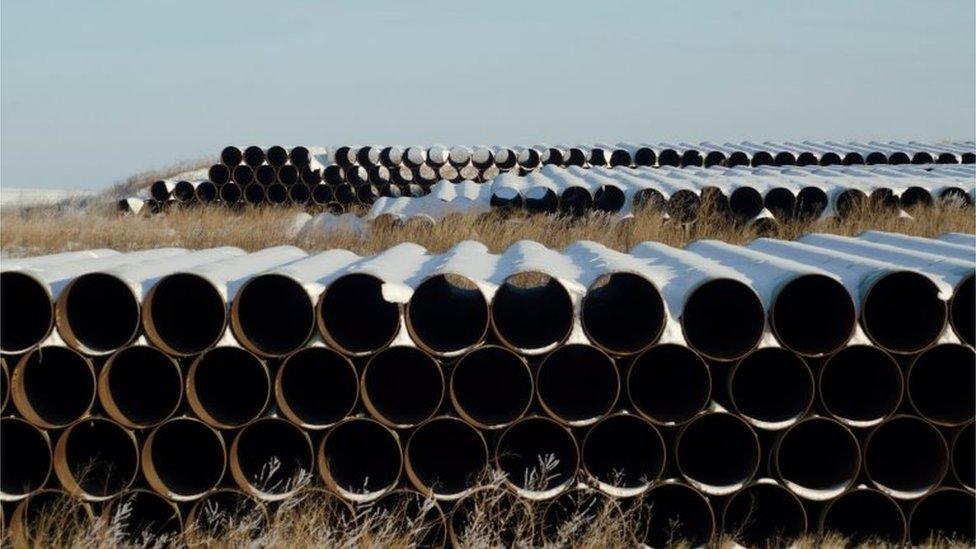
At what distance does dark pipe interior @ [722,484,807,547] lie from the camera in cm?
396

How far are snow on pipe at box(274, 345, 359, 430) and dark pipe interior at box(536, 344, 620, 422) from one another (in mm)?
866

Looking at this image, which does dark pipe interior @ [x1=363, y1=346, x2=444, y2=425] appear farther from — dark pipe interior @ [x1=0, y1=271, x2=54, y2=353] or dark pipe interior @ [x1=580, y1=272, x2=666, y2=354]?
dark pipe interior @ [x1=0, y1=271, x2=54, y2=353]

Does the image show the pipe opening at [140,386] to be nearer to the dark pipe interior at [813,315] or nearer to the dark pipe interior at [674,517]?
the dark pipe interior at [674,517]

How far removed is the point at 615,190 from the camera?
9.46 metres

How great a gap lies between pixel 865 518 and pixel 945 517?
0.36 m

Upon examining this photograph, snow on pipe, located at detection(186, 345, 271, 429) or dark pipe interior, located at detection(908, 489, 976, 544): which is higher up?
snow on pipe, located at detection(186, 345, 271, 429)

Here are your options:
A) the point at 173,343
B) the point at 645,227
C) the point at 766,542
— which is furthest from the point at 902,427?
the point at 645,227

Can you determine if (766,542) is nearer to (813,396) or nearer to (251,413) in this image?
(813,396)

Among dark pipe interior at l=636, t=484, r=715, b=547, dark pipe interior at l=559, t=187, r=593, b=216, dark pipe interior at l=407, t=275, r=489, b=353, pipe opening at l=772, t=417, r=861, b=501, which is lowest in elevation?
dark pipe interior at l=636, t=484, r=715, b=547

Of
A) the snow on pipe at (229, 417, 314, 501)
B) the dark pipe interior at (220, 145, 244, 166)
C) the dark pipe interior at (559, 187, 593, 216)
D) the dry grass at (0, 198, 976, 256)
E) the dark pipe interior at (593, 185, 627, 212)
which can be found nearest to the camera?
the snow on pipe at (229, 417, 314, 501)

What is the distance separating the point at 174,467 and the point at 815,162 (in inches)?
476

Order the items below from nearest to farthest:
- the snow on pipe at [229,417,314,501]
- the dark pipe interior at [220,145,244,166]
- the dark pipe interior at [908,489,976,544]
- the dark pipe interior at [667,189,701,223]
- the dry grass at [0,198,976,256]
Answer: the snow on pipe at [229,417,314,501], the dark pipe interior at [908,489,976,544], the dry grass at [0,198,976,256], the dark pipe interior at [667,189,701,223], the dark pipe interior at [220,145,244,166]

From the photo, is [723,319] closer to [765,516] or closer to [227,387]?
[765,516]

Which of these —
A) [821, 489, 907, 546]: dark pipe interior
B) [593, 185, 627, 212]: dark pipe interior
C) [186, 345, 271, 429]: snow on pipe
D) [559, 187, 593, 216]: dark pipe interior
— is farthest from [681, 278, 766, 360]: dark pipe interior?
[559, 187, 593, 216]: dark pipe interior
